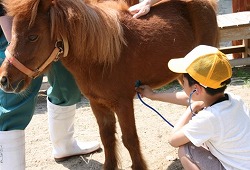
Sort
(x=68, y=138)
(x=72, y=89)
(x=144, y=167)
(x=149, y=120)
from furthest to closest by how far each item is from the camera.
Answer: (x=149, y=120)
(x=68, y=138)
(x=72, y=89)
(x=144, y=167)

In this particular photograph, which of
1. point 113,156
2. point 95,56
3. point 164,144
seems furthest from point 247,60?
point 95,56

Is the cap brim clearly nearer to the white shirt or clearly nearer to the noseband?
the white shirt

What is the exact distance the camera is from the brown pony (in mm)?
2197

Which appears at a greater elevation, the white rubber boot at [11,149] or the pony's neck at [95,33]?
the pony's neck at [95,33]

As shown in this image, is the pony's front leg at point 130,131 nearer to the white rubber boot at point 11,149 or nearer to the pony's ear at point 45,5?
the white rubber boot at point 11,149

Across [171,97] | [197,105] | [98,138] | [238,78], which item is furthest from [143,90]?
[238,78]

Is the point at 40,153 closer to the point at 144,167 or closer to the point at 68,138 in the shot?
the point at 68,138

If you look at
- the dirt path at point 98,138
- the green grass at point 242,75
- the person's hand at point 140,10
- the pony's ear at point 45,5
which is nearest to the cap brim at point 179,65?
the person's hand at point 140,10

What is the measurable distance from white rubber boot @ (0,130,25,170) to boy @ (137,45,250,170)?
1067 millimetres

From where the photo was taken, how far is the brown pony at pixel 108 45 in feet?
7.21

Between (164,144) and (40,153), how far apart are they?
112 cm

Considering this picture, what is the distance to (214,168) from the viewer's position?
2.25 metres

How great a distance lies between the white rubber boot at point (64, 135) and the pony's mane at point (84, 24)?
0.84 metres

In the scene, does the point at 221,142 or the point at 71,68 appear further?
the point at 71,68
